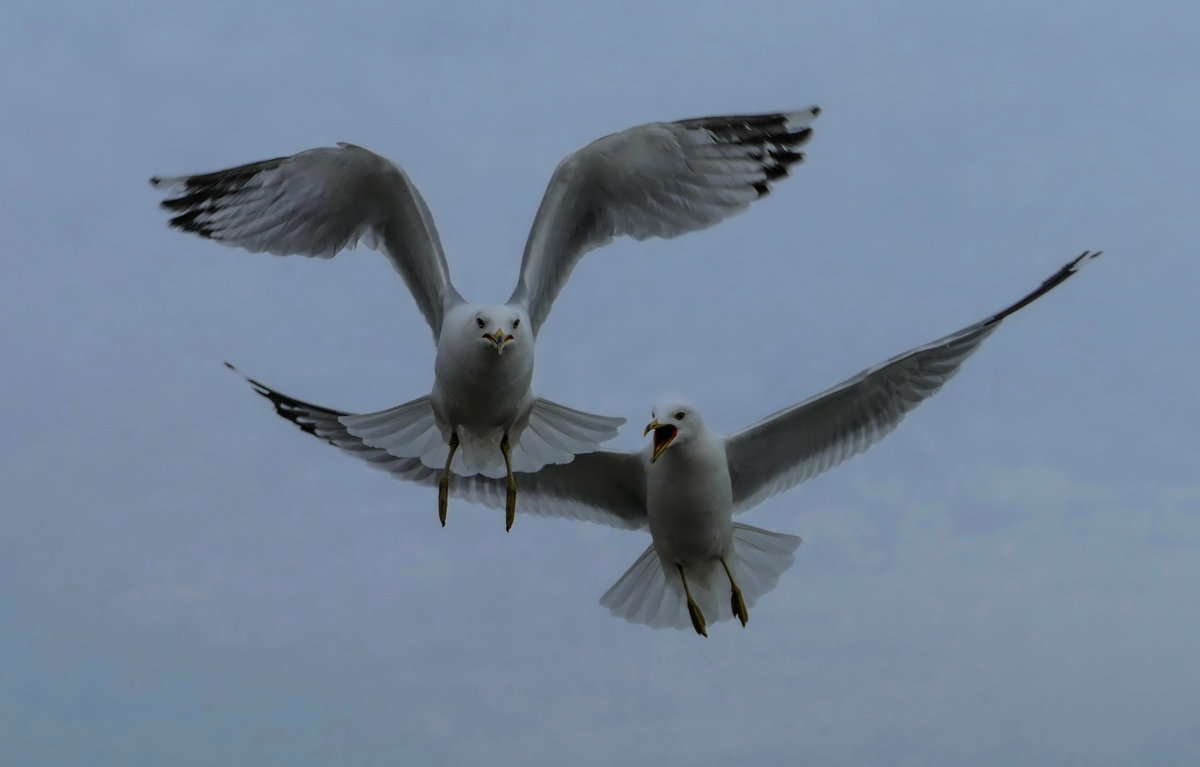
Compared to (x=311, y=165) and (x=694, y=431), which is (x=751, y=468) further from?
A: (x=311, y=165)

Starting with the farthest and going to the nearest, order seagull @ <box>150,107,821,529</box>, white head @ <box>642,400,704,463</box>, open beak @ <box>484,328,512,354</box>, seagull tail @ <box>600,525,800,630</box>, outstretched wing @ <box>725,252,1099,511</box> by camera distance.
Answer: seagull tail @ <box>600,525,800,630</box> < outstretched wing @ <box>725,252,1099,511</box> < white head @ <box>642,400,704,463</box> < seagull @ <box>150,107,821,529</box> < open beak @ <box>484,328,512,354</box>

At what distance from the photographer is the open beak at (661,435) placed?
775 centimetres

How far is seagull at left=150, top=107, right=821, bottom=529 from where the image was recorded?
7.54m

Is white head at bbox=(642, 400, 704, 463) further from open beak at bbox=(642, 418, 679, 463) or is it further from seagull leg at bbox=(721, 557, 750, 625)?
seagull leg at bbox=(721, 557, 750, 625)

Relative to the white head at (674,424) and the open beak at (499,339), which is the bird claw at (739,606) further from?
the open beak at (499,339)

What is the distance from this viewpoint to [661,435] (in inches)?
310

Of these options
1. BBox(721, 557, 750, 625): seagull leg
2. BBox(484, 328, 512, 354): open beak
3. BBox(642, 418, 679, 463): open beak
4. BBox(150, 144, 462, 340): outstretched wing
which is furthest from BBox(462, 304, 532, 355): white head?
BBox(721, 557, 750, 625): seagull leg

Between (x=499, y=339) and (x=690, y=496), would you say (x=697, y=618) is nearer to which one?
(x=690, y=496)

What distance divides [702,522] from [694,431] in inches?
16.1

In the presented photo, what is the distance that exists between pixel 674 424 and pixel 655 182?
105 cm

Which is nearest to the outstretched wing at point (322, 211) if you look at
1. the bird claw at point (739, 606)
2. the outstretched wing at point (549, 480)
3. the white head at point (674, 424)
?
the white head at point (674, 424)

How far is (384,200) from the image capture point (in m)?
7.68

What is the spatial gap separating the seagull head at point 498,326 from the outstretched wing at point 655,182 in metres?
0.48

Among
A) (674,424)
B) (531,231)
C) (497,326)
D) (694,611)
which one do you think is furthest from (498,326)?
(694,611)
